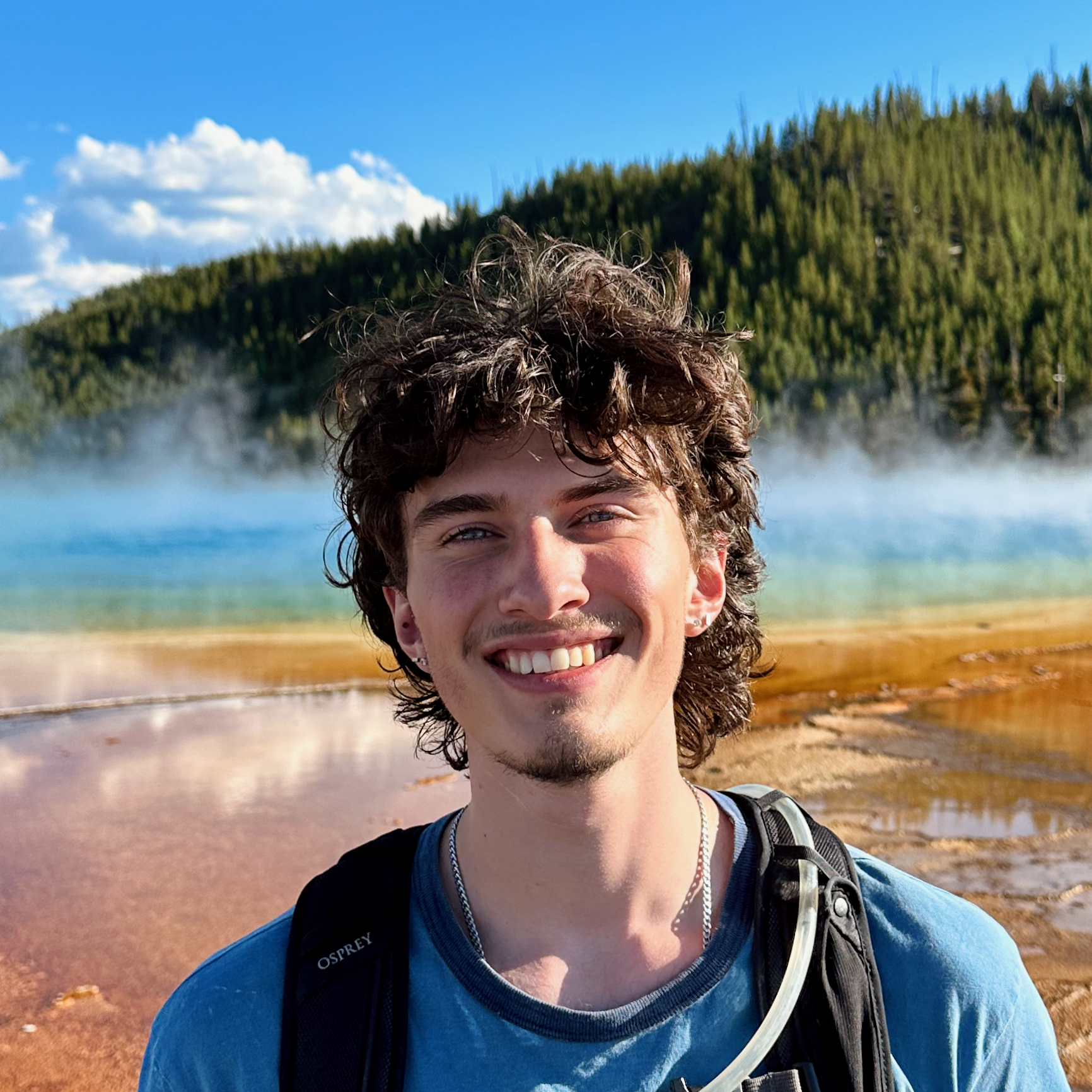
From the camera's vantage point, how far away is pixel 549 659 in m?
1.75

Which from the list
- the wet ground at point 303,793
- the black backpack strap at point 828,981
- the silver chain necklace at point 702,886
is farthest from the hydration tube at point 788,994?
the wet ground at point 303,793

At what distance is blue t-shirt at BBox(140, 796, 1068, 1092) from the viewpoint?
1510 mm

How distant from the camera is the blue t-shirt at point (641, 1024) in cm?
151

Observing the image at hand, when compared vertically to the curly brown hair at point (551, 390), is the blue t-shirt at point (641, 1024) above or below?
below

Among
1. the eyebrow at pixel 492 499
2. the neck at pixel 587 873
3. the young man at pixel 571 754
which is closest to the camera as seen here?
the young man at pixel 571 754

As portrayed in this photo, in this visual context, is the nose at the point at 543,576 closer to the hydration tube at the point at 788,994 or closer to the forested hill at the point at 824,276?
the hydration tube at the point at 788,994

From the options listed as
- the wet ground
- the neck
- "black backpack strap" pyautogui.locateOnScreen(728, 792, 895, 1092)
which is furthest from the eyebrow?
the wet ground

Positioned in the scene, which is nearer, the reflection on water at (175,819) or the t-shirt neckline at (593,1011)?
the t-shirt neckline at (593,1011)

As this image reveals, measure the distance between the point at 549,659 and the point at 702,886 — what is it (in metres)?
0.46

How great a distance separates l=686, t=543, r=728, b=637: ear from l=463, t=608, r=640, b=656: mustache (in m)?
0.40

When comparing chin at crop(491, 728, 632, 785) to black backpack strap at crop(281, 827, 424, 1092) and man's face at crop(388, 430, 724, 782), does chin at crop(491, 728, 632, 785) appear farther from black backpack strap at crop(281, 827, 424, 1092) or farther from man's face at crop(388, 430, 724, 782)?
black backpack strap at crop(281, 827, 424, 1092)

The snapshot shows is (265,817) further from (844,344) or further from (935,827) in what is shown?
(844,344)

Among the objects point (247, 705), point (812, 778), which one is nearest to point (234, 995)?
point (812, 778)

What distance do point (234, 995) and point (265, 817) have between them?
17.4ft
